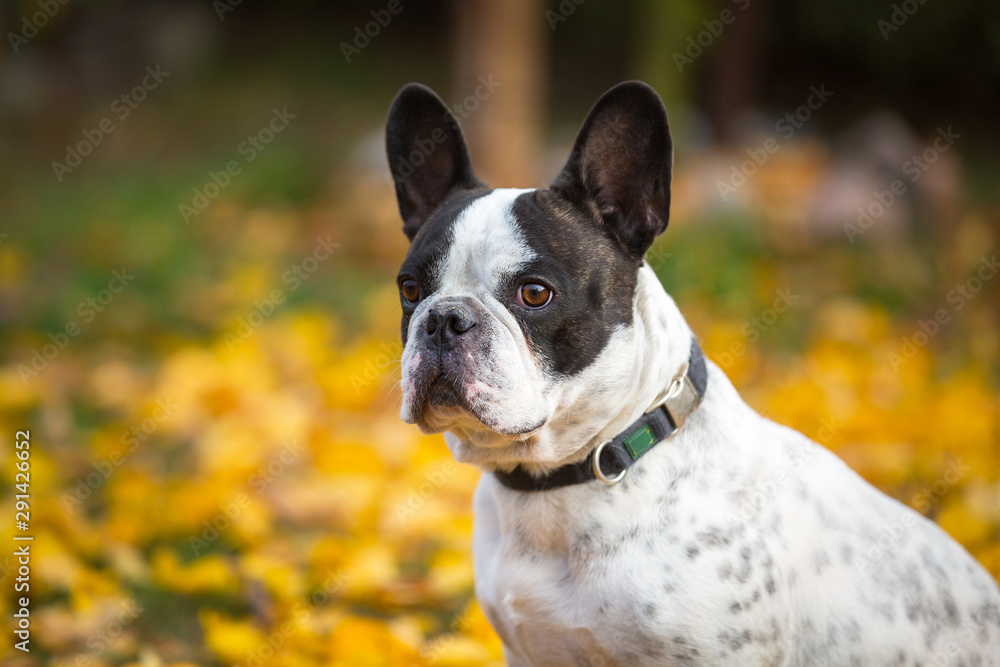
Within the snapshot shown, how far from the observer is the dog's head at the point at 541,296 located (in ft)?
8.40

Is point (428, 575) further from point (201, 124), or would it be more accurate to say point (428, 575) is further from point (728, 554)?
point (201, 124)

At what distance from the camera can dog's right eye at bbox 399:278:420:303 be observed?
9.36ft

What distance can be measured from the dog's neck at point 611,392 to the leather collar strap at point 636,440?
0.02 m

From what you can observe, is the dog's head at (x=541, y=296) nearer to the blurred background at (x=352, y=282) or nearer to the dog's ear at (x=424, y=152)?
the dog's ear at (x=424, y=152)

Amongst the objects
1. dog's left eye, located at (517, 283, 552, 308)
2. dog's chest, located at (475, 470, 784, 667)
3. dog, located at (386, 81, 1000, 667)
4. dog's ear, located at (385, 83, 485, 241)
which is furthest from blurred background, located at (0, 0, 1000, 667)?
dog's ear, located at (385, 83, 485, 241)

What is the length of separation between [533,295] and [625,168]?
0.55m

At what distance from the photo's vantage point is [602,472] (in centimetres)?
262

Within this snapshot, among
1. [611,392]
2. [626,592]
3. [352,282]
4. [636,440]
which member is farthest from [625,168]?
[352,282]

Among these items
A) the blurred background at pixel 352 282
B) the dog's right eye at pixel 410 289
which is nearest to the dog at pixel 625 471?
the dog's right eye at pixel 410 289

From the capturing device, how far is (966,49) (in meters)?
10.7

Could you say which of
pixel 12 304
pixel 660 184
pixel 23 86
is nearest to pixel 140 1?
pixel 23 86

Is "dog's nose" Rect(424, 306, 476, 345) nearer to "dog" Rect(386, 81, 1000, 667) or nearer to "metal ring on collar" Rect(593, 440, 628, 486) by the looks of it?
"dog" Rect(386, 81, 1000, 667)

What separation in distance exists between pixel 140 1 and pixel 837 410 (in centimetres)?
1407

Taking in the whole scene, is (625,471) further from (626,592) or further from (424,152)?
(424,152)
